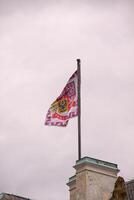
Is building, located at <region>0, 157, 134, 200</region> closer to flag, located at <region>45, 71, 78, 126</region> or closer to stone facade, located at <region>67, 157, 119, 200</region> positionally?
stone facade, located at <region>67, 157, 119, 200</region>

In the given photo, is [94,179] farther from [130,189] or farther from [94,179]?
[130,189]

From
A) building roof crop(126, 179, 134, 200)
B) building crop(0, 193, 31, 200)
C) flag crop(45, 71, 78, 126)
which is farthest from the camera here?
building crop(0, 193, 31, 200)

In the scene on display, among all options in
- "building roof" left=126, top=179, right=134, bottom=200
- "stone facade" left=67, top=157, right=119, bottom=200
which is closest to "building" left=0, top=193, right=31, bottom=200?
"building roof" left=126, top=179, right=134, bottom=200

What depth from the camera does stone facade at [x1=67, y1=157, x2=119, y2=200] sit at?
28.5m

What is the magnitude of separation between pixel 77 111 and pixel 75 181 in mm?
3802

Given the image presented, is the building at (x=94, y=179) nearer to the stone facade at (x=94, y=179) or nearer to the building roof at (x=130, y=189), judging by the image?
the stone facade at (x=94, y=179)

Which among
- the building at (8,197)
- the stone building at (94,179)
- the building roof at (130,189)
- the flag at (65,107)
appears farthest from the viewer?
the building at (8,197)

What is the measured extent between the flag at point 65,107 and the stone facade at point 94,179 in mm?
3726

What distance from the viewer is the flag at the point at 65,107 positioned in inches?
1258

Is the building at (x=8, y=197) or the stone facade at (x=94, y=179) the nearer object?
the stone facade at (x=94, y=179)

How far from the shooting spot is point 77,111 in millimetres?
31531

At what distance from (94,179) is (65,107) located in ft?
17.1

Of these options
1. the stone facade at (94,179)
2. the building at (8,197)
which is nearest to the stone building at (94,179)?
the stone facade at (94,179)

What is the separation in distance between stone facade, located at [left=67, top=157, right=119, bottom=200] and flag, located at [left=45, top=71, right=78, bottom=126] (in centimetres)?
373
